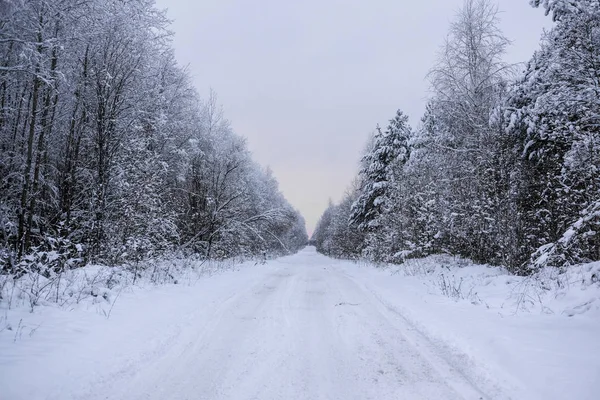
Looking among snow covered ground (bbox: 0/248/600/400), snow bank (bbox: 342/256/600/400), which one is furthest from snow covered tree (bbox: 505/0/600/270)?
snow covered ground (bbox: 0/248/600/400)

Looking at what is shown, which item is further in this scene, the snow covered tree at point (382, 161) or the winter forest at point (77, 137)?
the snow covered tree at point (382, 161)

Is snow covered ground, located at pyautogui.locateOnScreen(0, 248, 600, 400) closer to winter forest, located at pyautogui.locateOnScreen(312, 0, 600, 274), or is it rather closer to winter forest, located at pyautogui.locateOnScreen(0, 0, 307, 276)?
winter forest, located at pyautogui.locateOnScreen(312, 0, 600, 274)

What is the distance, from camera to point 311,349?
461 centimetres

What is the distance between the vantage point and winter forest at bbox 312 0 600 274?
24.6 ft

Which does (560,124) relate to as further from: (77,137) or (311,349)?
(77,137)

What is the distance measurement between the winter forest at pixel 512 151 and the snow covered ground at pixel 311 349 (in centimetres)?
250

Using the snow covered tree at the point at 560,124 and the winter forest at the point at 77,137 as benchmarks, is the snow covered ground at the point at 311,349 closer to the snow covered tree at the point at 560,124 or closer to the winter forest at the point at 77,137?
the snow covered tree at the point at 560,124

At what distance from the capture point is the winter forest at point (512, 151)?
24.6 feet

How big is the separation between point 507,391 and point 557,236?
816 centimetres

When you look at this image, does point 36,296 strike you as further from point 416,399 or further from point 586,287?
point 586,287

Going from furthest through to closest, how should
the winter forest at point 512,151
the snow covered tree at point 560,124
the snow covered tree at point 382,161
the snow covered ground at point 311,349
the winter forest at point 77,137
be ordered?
the snow covered tree at point 382,161
the winter forest at point 77,137
the winter forest at point 512,151
the snow covered tree at point 560,124
the snow covered ground at point 311,349

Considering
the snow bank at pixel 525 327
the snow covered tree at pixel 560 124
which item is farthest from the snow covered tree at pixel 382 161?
the snow bank at pixel 525 327

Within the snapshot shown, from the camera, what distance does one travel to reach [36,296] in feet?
18.2

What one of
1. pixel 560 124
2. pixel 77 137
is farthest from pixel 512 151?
pixel 77 137
